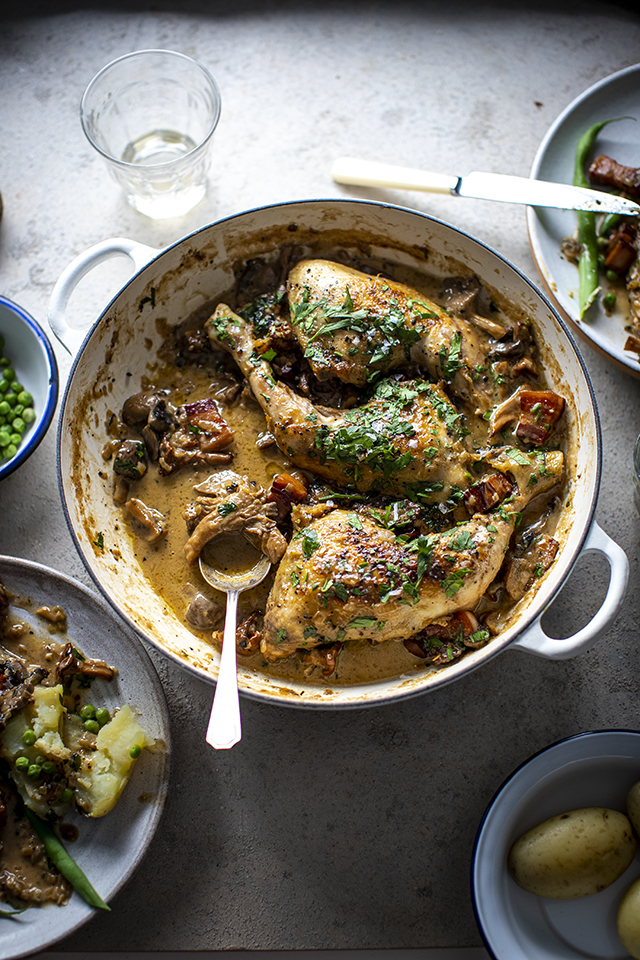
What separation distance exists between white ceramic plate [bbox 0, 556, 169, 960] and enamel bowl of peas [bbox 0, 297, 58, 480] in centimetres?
66

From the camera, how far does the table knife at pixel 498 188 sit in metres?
3.85

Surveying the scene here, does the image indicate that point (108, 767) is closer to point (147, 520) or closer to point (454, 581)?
point (147, 520)

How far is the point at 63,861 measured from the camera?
134 inches

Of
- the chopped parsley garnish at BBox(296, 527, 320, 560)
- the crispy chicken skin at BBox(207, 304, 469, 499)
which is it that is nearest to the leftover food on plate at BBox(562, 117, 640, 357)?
the crispy chicken skin at BBox(207, 304, 469, 499)

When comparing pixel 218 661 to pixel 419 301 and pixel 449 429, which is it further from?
pixel 419 301

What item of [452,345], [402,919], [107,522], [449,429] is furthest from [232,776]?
[452,345]

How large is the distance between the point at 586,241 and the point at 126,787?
3826 millimetres

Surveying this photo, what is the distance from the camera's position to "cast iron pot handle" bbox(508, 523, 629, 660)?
10.4ft

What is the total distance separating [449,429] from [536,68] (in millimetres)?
2760

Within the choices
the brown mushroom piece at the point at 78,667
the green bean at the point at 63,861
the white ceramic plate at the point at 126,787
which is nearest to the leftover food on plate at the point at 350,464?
the white ceramic plate at the point at 126,787

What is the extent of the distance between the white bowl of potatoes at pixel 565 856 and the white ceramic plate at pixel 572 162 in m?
2.11

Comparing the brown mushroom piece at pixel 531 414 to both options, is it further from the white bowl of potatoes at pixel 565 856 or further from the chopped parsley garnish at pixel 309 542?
the white bowl of potatoes at pixel 565 856

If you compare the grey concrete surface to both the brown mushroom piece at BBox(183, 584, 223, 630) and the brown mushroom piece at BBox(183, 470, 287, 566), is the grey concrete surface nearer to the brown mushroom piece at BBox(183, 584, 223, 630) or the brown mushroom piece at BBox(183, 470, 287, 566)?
the brown mushroom piece at BBox(183, 584, 223, 630)

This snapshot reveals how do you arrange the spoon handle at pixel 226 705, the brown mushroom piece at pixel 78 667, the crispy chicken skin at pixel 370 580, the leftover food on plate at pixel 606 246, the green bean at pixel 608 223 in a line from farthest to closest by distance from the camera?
the green bean at pixel 608 223
the leftover food on plate at pixel 606 246
the brown mushroom piece at pixel 78 667
the crispy chicken skin at pixel 370 580
the spoon handle at pixel 226 705
